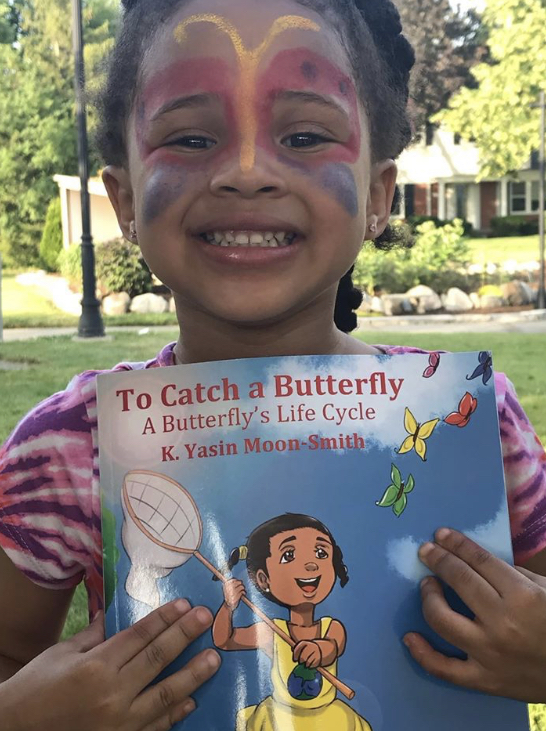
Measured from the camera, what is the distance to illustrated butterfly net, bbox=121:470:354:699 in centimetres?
104

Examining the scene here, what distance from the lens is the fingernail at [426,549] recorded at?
3.51 feet

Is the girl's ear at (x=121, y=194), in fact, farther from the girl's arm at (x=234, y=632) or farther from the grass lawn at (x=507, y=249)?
the grass lawn at (x=507, y=249)

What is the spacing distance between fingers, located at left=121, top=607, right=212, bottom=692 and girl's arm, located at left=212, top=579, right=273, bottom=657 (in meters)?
0.02

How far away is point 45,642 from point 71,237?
1945 centimetres

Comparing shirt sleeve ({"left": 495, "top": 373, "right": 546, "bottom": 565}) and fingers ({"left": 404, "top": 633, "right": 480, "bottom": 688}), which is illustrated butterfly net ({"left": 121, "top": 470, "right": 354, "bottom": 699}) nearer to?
fingers ({"left": 404, "top": 633, "right": 480, "bottom": 688})

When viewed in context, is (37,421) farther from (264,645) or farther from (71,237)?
(71,237)

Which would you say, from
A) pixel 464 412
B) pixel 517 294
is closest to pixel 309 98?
pixel 464 412

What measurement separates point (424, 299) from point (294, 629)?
12441 millimetres

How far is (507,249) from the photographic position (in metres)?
21.6

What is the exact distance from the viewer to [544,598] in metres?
1.04

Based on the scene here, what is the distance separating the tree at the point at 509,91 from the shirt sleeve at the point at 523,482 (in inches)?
620

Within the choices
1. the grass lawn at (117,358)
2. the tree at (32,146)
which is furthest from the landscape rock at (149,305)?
the tree at (32,146)

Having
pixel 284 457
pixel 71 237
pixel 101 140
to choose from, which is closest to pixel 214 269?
pixel 284 457

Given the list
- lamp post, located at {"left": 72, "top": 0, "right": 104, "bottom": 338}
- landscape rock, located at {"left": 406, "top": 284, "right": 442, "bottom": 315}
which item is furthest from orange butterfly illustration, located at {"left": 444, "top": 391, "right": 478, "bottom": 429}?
landscape rock, located at {"left": 406, "top": 284, "right": 442, "bottom": 315}
